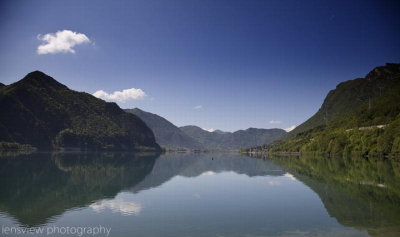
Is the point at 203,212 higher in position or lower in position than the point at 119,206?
lower

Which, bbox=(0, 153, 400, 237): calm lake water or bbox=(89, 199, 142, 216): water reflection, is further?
bbox=(89, 199, 142, 216): water reflection

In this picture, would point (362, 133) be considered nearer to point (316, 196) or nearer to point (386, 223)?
point (316, 196)

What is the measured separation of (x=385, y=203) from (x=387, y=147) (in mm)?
115627

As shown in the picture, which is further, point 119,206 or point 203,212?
point 119,206

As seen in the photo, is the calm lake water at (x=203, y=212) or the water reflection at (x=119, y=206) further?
the water reflection at (x=119, y=206)

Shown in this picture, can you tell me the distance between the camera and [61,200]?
36125mm

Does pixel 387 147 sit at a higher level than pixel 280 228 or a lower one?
higher

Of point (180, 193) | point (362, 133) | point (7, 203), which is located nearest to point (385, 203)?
point (180, 193)

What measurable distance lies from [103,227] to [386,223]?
22.7m

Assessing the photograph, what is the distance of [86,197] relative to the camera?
38.7m

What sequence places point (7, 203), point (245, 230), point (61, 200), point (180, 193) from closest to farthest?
point (245, 230) → point (7, 203) → point (61, 200) → point (180, 193)

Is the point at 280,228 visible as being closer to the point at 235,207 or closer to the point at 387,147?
the point at 235,207

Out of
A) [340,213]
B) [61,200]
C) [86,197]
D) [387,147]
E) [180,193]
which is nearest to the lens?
[340,213]

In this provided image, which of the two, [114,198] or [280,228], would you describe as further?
[114,198]
